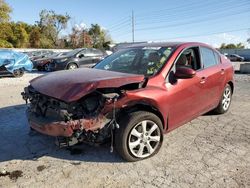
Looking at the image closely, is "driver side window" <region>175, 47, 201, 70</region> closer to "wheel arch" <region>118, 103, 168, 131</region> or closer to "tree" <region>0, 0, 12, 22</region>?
"wheel arch" <region>118, 103, 168, 131</region>

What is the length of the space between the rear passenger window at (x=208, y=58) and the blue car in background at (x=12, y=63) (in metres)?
11.3

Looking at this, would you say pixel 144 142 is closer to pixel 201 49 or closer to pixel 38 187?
pixel 38 187

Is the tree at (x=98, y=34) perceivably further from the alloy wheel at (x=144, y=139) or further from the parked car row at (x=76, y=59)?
→ the alloy wheel at (x=144, y=139)

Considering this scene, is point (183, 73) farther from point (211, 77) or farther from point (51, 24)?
point (51, 24)

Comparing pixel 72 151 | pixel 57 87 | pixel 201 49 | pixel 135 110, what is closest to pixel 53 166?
pixel 72 151

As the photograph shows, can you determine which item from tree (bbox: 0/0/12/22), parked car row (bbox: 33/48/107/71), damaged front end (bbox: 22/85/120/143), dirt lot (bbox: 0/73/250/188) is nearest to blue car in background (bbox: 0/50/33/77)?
parked car row (bbox: 33/48/107/71)

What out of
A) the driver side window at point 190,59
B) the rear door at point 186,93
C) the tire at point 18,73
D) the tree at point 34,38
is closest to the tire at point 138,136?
the rear door at point 186,93

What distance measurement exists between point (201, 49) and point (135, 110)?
7.41 feet

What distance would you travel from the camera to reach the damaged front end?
3590 mm

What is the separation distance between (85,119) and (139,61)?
1.66m

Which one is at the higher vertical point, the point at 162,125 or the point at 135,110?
the point at 135,110

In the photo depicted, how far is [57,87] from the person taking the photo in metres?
3.87

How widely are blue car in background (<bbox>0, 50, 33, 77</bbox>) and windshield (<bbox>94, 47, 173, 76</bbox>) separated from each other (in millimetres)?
10223

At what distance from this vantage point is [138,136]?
394 centimetres
